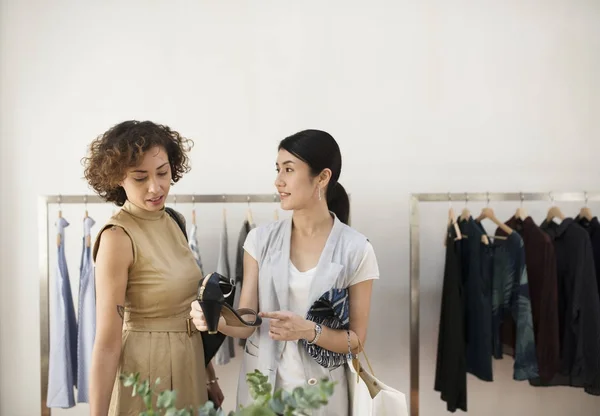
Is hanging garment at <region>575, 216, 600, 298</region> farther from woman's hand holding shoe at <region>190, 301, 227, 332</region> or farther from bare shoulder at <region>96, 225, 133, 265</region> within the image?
→ bare shoulder at <region>96, 225, 133, 265</region>

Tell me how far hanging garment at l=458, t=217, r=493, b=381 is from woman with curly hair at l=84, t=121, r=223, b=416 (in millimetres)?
1473

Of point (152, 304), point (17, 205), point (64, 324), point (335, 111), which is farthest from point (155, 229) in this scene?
point (17, 205)

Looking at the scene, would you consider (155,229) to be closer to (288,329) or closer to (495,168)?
(288,329)

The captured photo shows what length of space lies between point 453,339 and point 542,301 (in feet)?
1.62

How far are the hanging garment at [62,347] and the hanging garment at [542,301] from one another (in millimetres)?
2197

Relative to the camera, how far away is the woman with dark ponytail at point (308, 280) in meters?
1.86

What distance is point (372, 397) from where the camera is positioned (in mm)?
1697

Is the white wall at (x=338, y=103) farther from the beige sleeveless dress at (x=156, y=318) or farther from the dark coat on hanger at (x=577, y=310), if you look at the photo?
the beige sleeveless dress at (x=156, y=318)

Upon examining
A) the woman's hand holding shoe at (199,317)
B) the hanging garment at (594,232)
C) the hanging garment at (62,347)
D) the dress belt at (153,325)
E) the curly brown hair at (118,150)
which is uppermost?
the curly brown hair at (118,150)

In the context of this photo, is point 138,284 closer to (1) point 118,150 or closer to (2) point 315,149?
(1) point 118,150

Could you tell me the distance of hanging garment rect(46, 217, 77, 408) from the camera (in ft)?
8.60

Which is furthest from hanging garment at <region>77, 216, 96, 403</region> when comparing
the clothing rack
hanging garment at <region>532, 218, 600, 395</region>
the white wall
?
hanging garment at <region>532, 218, 600, 395</region>

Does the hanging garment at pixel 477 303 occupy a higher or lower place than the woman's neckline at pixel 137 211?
lower

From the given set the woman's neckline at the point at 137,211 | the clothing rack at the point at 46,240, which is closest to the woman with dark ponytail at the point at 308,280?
the woman's neckline at the point at 137,211
